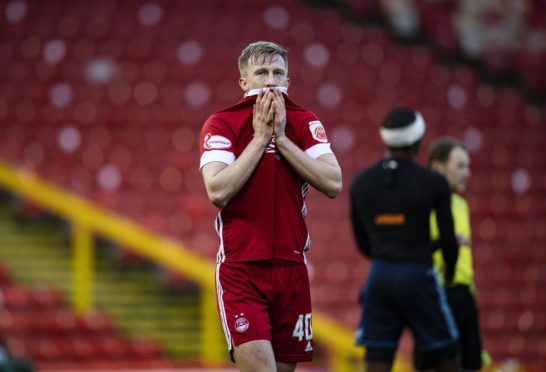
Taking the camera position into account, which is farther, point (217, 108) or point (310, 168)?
point (217, 108)

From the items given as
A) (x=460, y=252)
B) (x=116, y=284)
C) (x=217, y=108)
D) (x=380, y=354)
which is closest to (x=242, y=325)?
(x=380, y=354)

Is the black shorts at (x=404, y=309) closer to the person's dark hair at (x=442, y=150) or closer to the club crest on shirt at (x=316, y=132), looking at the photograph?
the person's dark hair at (x=442, y=150)

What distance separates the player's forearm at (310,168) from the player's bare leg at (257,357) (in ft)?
2.15

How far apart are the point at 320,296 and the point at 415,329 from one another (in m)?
5.73

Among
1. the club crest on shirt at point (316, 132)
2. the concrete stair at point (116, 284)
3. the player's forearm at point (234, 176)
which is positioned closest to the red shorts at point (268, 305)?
the player's forearm at point (234, 176)

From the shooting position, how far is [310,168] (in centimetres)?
446

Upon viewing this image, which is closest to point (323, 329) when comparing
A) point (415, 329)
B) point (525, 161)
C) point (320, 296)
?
point (320, 296)

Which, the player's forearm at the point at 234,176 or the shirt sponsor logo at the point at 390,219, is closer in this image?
the player's forearm at the point at 234,176

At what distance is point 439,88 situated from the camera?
1559 cm

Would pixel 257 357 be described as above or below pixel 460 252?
below

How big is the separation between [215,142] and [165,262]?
6.80 meters

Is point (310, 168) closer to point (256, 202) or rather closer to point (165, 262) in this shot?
point (256, 202)

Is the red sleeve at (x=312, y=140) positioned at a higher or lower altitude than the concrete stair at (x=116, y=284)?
higher

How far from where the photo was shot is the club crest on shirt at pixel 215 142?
14.8 feet
